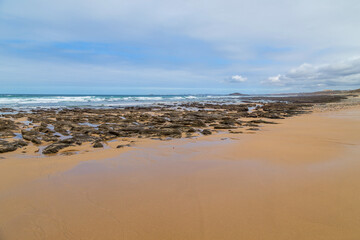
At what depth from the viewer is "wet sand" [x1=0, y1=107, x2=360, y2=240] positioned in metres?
2.23

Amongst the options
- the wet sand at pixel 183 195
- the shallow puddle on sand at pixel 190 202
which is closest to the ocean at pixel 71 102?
the wet sand at pixel 183 195

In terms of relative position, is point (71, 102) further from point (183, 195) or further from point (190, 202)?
point (190, 202)

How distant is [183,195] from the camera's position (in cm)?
299

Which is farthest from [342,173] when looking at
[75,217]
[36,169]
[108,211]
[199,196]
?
[36,169]

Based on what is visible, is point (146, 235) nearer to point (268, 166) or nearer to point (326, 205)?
point (326, 205)

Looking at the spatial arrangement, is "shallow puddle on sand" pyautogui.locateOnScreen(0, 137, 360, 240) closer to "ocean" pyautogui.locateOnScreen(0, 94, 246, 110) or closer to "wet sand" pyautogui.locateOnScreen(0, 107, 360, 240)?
"wet sand" pyautogui.locateOnScreen(0, 107, 360, 240)

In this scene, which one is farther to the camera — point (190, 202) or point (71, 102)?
point (71, 102)

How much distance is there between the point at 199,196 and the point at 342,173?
295cm

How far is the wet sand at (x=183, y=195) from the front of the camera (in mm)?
2230

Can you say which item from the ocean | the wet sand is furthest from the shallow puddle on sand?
the ocean

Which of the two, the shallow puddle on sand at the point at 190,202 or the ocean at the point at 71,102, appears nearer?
the shallow puddle on sand at the point at 190,202

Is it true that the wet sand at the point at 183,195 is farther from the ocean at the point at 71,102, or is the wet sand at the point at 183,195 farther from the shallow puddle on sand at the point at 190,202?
the ocean at the point at 71,102

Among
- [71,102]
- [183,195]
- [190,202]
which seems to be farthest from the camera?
[71,102]

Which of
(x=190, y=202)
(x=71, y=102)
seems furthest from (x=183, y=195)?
(x=71, y=102)
